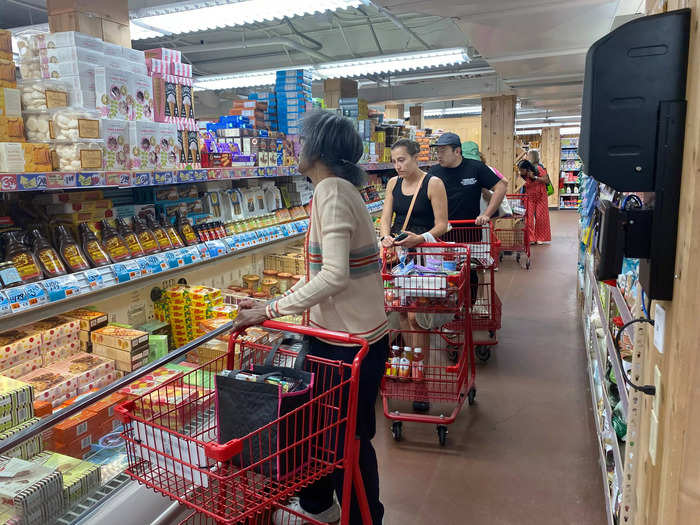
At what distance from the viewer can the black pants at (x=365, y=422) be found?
2113 millimetres

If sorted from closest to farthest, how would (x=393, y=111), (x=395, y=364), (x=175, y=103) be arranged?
(x=175, y=103) < (x=395, y=364) < (x=393, y=111)

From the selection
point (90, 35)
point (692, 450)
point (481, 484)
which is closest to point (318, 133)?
point (692, 450)

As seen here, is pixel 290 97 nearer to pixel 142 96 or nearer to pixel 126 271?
pixel 142 96

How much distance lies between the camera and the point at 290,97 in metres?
5.15

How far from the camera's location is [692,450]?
1.34 m

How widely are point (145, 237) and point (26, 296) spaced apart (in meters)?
0.94

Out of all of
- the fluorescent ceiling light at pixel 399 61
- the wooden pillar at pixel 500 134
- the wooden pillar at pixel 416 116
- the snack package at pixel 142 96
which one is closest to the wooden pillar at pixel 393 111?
the wooden pillar at pixel 416 116

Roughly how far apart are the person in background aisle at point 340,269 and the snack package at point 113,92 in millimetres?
1307

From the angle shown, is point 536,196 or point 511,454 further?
point 536,196

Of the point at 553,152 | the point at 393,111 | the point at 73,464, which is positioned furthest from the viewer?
the point at 553,152

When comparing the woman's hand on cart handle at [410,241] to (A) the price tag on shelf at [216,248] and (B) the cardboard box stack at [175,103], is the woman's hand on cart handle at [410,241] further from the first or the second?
(B) the cardboard box stack at [175,103]

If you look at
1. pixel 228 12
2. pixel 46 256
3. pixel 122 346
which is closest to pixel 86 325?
pixel 122 346

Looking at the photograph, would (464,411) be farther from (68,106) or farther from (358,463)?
(68,106)

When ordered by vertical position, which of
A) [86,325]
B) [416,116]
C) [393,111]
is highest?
[393,111]
